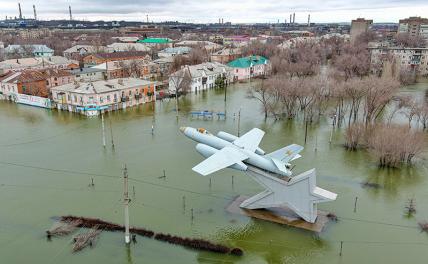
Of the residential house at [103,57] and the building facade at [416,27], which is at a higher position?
the building facade at [416,27]

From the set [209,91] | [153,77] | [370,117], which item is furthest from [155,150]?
[153,77]

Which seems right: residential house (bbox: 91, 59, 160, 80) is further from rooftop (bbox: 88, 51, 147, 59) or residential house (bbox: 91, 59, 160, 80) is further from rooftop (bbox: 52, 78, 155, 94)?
rooftop (bbox: 52, 78, 155, 94)

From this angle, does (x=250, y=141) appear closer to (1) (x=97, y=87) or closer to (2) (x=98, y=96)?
(2) (x=98, y=96)

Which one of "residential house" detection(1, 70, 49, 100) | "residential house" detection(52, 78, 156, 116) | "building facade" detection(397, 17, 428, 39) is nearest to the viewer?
"residential house" detection(52, 78, 156, 116)

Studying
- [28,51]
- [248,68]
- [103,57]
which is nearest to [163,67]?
[103,57]

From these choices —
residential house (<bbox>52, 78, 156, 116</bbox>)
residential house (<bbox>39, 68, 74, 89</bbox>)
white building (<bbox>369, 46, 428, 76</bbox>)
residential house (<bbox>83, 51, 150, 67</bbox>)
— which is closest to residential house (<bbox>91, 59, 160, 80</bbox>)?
residential house (<bbox>39, 68, 74, 89</bbox>)

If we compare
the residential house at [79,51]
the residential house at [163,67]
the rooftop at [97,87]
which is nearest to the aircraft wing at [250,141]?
the rooftop at [97,87]

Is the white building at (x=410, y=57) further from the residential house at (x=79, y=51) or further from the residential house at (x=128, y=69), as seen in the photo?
the residential house at (x=79, y=51)

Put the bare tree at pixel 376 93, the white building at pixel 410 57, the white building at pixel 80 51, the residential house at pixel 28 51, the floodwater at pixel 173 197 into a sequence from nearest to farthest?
the floodwater at pixel 173 197 < the bare tree at pixel 376 93 < the white building at pixel 410 57 < the residential house at pixel 28 51 < the white building at pixel 80 51
